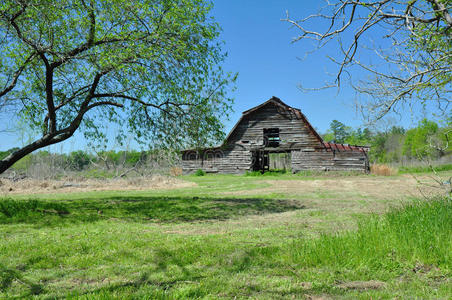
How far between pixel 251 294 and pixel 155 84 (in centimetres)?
896

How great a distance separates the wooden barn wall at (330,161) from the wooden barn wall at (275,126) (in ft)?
3.35

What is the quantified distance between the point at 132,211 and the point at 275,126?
25611 millimetres

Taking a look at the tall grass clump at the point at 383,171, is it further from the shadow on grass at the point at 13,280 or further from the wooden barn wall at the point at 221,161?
the shadow on grass at the point at 13,280

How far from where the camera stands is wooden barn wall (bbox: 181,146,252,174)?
35.4 meters

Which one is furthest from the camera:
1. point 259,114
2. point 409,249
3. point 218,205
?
point 259,114

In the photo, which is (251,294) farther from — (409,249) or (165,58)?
(165,58)

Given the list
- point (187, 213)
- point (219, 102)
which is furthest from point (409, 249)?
point (219, 102)

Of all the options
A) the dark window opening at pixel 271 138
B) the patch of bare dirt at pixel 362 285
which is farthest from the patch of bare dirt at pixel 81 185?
the patch of bare dirt at pixel 362 285

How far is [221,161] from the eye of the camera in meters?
36.4

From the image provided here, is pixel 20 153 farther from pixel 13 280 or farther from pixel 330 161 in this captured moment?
pixel 330 161

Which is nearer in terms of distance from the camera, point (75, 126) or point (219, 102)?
point (75, 126)

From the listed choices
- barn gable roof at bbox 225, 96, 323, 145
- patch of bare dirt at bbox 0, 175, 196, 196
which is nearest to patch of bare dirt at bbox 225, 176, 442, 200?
patch of bare dirt at bbox 0, 175, 196, 196

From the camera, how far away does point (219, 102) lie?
1215 centimetres

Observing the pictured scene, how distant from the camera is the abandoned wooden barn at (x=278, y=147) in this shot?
3269 cm
